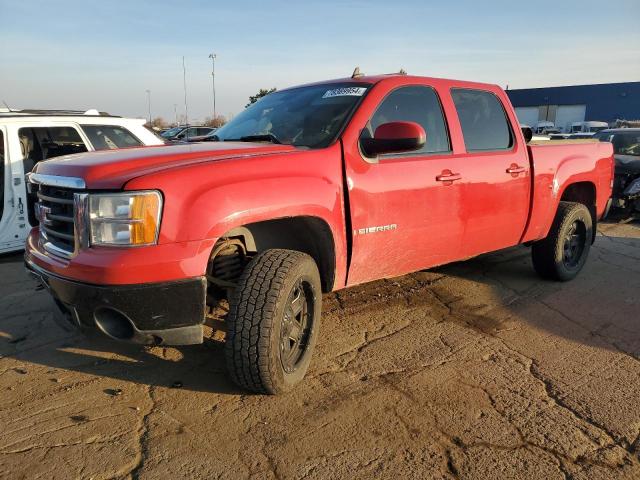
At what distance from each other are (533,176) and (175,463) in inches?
152

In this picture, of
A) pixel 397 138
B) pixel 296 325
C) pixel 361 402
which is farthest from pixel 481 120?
pixel 361 402

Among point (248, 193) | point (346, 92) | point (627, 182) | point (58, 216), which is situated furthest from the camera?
point (627, 182)

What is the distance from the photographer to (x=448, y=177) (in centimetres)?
392

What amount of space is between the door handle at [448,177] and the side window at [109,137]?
449cm

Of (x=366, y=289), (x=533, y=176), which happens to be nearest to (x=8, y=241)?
(x=366, y=289)

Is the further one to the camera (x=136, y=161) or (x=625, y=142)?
(x=625, y=142)

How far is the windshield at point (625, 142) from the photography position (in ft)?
33.8

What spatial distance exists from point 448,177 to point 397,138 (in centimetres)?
85

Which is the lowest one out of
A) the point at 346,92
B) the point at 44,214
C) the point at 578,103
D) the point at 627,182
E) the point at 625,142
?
the point at 627,182

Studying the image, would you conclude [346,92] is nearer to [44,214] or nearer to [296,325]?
[296,325]

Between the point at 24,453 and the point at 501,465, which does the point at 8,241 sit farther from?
the point at 501,465

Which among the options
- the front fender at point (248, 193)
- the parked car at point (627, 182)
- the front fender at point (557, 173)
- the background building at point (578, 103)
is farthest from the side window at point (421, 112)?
the background building at point (578, 103)

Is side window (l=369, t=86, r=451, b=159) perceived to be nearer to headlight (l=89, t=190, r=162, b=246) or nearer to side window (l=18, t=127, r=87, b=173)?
headlight (l=89, t=190, r=162, b=246)

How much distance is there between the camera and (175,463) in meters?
2.46
